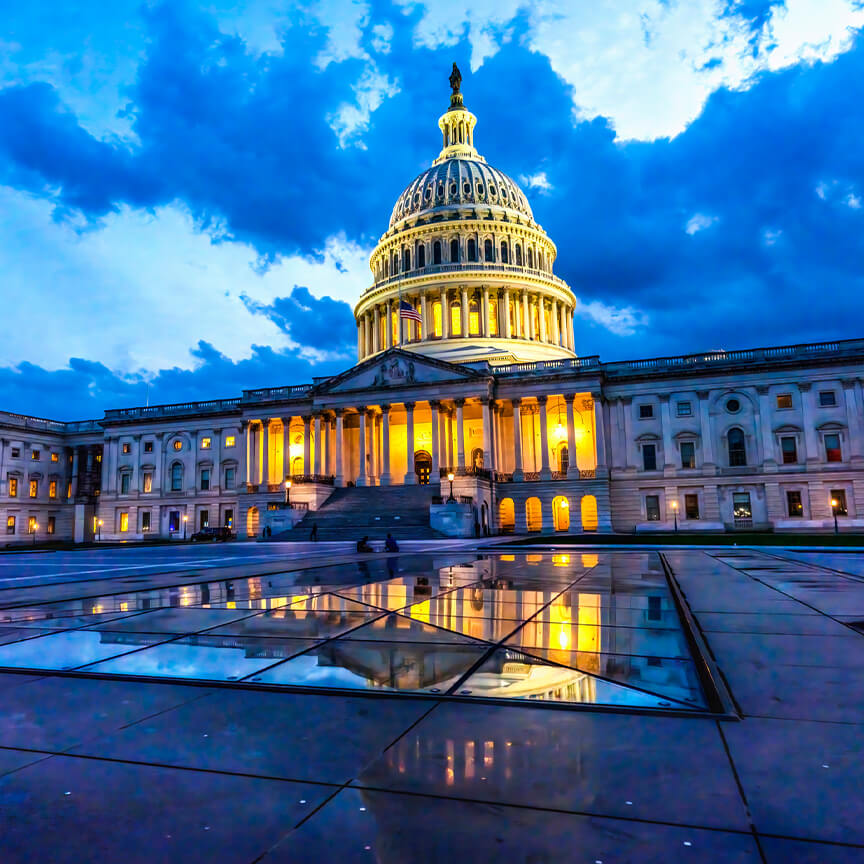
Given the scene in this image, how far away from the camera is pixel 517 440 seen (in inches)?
2758

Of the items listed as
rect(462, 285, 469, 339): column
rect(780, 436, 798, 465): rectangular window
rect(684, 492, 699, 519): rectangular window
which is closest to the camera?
rect(780, 436, 798, 465): rectangular window

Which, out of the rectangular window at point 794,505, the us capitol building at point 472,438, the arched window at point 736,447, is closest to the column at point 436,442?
the us capitol building at point 472,438

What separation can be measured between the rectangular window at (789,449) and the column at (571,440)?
19951mm

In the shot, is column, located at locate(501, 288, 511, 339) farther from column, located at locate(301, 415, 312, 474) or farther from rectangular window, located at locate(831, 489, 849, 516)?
rectangular window, located at locate(831, 489, 849, 516)

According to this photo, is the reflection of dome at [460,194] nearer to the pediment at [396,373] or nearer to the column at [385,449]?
Answer: the pediment at [396,373]

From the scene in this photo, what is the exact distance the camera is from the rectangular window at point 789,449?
6475cm

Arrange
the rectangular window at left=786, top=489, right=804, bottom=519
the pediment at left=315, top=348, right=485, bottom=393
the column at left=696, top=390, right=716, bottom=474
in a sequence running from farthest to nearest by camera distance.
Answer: the pediment at left=315, top=348, right=485, bottom=393 → the column at left=696, top=390, right=716, bottom=474 → the rectangular window at left=786, top=489, right=804, bottom=519

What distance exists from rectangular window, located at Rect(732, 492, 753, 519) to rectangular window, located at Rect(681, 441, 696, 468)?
513 cm

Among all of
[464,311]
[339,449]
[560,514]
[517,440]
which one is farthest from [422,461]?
[464,311]

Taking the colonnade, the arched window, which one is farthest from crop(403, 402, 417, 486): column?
the arched window

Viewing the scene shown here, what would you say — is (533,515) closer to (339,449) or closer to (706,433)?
(706,433)

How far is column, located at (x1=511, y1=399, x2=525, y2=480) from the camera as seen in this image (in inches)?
2719

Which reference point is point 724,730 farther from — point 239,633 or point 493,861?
point 239,633

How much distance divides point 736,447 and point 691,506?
7.43m
